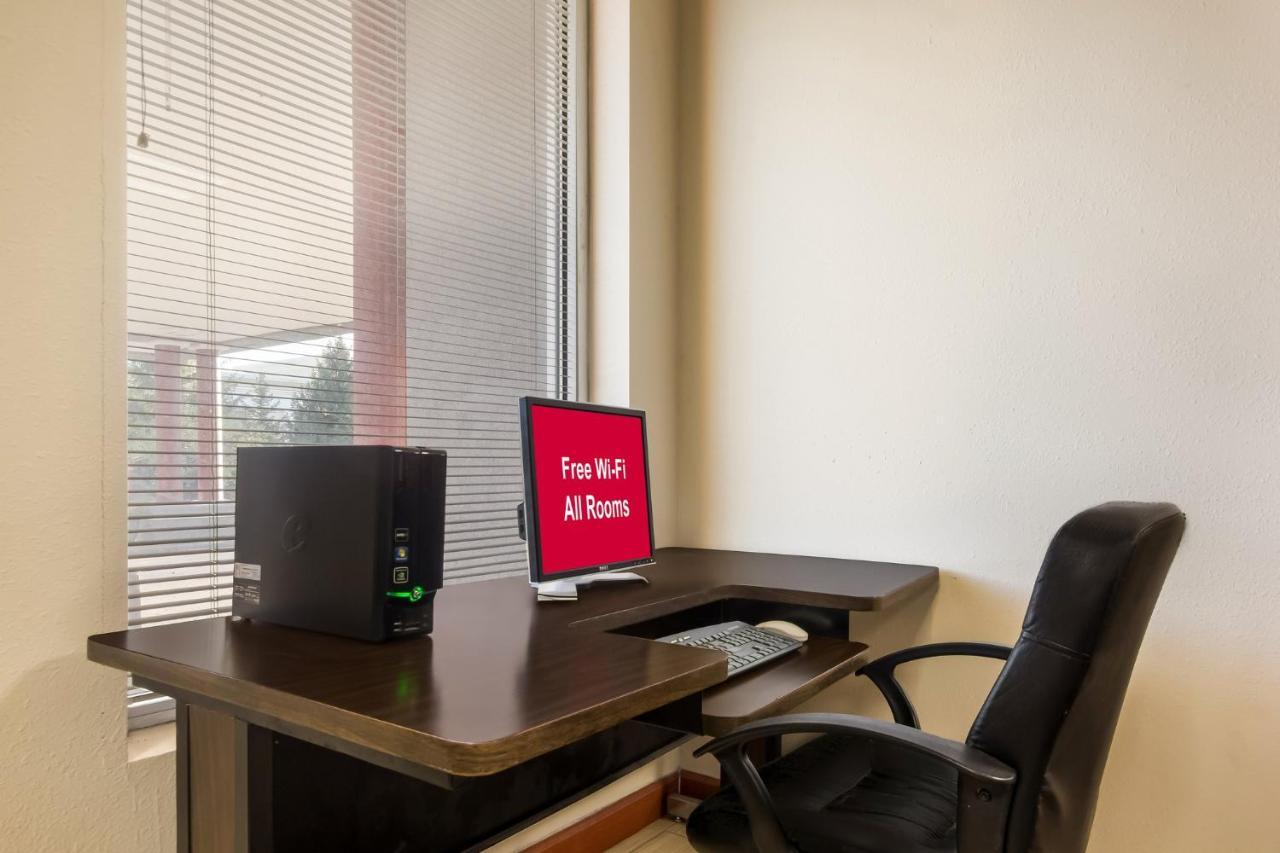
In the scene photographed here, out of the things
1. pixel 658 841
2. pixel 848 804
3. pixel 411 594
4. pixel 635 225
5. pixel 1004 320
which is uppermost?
pixel 635 225

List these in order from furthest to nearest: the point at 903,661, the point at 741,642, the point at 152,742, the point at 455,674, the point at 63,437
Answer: the point at 903,661
the point at 741,642
the point at 152,742
the point at 63,437
the point at 455,674

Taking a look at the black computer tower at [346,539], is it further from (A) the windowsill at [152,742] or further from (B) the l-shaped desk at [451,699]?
(A) the windowsill at [152,742]

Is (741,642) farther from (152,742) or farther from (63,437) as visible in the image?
(63,437)

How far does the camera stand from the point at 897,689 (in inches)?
71.1

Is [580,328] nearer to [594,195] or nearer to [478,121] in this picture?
[594,195]

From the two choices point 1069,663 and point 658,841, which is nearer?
point 1069,663

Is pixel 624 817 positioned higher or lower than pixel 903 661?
lower

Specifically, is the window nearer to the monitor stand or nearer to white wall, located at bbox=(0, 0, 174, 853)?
white wall, located at bbox=(0, 0, 174, 853)

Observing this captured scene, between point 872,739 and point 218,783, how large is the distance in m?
1.00

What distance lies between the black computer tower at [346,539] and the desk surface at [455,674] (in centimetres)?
4

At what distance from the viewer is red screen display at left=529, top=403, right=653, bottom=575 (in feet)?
5.71

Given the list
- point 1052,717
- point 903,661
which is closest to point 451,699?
point 1052,717

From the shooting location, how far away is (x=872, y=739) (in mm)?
1224

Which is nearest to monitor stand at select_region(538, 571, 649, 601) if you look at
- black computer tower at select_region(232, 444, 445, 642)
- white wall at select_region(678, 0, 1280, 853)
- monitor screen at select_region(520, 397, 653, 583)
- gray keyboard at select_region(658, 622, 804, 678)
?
monitor screen at select_region(520, 397, 653, 583)
